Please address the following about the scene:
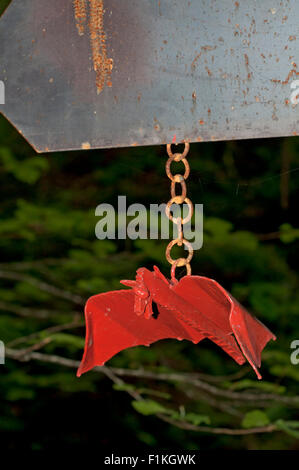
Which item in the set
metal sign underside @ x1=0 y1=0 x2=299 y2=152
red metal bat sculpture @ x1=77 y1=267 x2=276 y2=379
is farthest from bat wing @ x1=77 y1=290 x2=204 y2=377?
metal sign underside @ x1=0 y1=0 x2=299 y2=152

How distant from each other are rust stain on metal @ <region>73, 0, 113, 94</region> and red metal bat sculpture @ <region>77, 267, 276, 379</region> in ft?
0.88

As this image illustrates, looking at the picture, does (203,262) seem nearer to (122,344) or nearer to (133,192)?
(133,192)

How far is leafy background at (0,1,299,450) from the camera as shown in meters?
2.52

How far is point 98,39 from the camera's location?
79 cm

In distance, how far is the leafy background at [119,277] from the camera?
2.52 metres

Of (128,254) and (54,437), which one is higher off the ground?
(128,254)

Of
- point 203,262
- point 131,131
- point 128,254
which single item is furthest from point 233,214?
point 131,131

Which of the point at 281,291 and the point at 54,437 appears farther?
the point at 54,437

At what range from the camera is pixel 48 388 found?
2.92m

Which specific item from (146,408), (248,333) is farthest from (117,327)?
(146,408)

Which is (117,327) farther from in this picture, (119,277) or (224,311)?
(119,277)

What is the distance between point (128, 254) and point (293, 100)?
1.90 m

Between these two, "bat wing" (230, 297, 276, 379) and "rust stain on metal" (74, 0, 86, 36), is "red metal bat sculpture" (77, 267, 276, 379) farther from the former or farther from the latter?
"rust stain on metal" (74, 0, 86, 36)

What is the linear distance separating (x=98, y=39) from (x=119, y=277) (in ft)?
6.00
